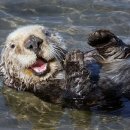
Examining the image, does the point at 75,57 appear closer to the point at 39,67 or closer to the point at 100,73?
the point at 39,67

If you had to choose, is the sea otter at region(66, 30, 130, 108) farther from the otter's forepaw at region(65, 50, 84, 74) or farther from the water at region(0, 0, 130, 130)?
the water at region(0, 0, 130, 130)

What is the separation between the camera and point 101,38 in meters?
6.46

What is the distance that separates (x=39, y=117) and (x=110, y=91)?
85 centimetres

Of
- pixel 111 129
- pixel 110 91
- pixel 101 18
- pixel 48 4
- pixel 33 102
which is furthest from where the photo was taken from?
pixel 48 4

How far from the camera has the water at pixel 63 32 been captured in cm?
590

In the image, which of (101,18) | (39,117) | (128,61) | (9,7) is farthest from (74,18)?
(39,117)

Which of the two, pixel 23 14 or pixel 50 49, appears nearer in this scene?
pixel 50 49

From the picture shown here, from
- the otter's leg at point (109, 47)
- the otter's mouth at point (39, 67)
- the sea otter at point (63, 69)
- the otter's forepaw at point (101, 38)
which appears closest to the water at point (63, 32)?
the sea otter at point (63, 69)

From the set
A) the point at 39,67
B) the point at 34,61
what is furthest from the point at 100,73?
the point at 34,61

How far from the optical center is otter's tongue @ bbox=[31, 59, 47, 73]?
590 centimetres

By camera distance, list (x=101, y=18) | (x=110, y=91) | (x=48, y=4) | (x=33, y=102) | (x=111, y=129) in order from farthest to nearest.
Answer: (x=48, y=4) < (x=101, y=18) < (x=33, y=102) < (x=110, y=91) < (x=111, y=129)

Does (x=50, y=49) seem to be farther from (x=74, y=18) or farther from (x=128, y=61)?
(x=74, y=18)

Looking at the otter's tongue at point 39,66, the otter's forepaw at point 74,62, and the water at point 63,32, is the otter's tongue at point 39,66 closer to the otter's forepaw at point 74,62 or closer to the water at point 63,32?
the otter's forepaw at point 74,62

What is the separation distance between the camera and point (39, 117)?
20.0 ft
